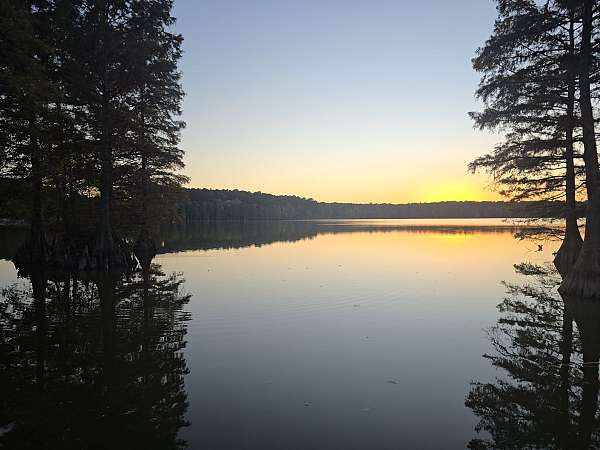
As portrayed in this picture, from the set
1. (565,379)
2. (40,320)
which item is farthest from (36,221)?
(565,379)

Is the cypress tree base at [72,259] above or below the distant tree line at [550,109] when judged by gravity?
below

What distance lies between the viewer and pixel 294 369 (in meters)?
7.43

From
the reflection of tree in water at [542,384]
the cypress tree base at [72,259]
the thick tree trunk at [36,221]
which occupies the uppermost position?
the thick tree trunk at [36,221]

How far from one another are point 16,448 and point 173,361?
314 cm

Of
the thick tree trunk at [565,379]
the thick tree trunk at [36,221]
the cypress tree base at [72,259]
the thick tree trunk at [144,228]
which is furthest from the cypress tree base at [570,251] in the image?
the thick tree trunk at [36,221]

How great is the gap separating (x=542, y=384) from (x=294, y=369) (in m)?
4.35

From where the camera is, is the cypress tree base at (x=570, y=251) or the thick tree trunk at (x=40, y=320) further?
the cypress tree base at (x=570, y=251)

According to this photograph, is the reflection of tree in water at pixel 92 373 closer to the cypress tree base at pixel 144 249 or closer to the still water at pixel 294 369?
the still water at pixel 294 369

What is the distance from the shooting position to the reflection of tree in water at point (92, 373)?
4969mm

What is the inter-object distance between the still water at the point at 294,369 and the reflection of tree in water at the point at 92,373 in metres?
0.03

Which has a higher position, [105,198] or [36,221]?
[105,198]

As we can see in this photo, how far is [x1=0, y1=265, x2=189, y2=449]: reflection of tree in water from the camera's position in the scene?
4969 mm

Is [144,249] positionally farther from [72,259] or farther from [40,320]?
[40,320]

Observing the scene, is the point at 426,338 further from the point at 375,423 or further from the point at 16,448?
the point at 16,448
